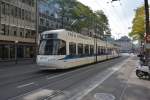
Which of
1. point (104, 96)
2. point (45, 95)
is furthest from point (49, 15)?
point (104, 96)

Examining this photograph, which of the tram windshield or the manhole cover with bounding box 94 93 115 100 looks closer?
the manhole cover with bounding box 94 93 115 100

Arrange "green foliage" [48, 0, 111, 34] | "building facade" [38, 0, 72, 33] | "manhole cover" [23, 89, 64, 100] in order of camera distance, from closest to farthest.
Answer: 1. "manhole cover" [23, 89, 64, 100]
2. "building facade" [38, 0, 72, 33]
3. "green foliage" [48, 0, 111, 34]

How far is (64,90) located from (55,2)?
52651 mm

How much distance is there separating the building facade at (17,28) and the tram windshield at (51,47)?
2212cm

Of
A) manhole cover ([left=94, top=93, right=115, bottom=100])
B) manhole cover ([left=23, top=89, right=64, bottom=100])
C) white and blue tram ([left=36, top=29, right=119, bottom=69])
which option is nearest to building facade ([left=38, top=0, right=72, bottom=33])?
white and blue tram ([left=36, top=29, right=119, bottom=69])

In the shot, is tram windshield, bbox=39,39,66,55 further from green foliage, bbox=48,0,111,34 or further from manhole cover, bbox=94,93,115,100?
green foliage, bbox=48,0,111,34

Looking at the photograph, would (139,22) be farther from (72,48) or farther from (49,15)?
(72,48)

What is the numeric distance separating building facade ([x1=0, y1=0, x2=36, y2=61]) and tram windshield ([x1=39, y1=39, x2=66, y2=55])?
22.1 metres

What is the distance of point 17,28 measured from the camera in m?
53.5

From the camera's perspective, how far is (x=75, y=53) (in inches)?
1033

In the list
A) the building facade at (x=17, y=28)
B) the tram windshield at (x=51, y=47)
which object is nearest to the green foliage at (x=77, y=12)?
the building facade at (x=17, y=28)

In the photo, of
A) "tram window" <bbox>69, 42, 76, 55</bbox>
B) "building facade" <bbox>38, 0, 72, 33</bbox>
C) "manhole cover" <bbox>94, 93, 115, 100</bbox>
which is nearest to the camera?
"manhole cover" <bbox>94, 93, 115, 100</bbox>

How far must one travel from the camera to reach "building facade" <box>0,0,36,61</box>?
160 ft

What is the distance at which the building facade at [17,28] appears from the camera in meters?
48.9
